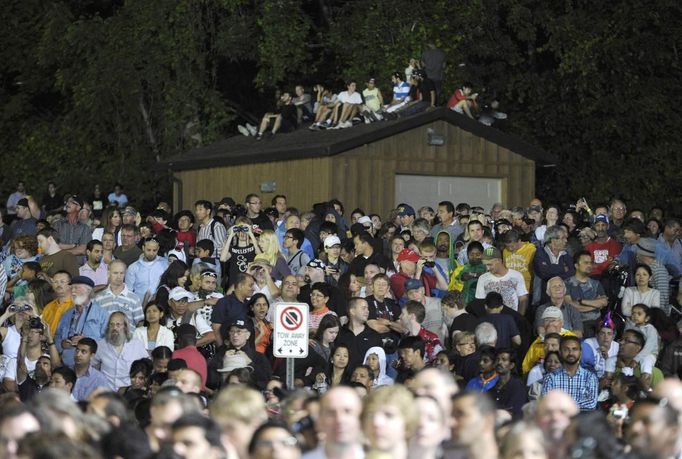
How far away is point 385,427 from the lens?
8.83 m

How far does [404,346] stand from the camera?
15797 millimetres

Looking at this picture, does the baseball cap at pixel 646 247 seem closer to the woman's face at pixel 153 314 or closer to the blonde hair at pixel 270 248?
the blonde hair at pixel 270 248

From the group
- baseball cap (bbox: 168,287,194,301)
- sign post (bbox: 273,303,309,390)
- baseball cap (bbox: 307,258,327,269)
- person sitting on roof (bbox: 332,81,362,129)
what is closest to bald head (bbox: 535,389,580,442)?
sign post (bbox: 273,303,309,390)

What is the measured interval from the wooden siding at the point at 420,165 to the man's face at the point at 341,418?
18078 mm

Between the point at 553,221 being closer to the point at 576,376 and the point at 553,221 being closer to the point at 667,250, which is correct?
the point at 667,250

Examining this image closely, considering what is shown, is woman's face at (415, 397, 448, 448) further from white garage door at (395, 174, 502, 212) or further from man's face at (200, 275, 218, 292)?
white garage door at (395, 174, 502, 212)

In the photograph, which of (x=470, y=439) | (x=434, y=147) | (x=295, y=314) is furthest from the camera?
(x=434, y=147)

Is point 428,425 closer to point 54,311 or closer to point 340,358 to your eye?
point 340,358

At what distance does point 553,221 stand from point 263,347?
20.5 feet

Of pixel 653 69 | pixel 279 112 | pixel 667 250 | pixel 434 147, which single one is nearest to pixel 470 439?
pixel 667 250

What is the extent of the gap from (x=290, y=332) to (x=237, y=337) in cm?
158

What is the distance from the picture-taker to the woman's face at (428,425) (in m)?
9.07

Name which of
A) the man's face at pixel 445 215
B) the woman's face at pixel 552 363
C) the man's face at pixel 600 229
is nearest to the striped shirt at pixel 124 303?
the woman's face at pixel 552 363

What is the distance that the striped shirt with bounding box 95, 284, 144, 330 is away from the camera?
16797 millimetres
